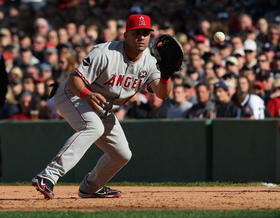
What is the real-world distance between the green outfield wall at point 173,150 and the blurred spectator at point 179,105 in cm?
66

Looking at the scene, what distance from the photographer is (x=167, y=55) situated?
334 inches

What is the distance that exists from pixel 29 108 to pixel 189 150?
2894 millimetres

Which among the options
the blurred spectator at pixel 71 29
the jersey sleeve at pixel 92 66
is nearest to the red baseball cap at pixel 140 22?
the jersey sleeve at pixel 92 66

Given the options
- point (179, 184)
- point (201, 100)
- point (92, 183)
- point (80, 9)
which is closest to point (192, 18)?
point (80, 9)

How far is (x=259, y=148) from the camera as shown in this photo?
476 inches

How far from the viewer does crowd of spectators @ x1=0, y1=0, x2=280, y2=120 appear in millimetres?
12898

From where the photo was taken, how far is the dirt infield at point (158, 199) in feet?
26.5

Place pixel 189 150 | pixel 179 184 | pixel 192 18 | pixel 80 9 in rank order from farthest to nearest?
pixel 80 9 < pixel 192 18 < pixel 189 150 < pixel 179 184

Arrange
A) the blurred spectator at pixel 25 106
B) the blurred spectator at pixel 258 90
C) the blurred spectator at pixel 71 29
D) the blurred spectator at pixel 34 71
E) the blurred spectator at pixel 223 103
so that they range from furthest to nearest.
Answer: the blurred spectator at pixel 71 29 < the blurred spectator at pixel 34 71 < the blurred spectator at pixel 25 106 < the blurred spectator at pixel 258 90 < the blurred spectator at pixel 223 103

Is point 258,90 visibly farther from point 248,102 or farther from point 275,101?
point 248,102

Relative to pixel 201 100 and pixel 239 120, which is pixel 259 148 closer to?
pixel 239 120

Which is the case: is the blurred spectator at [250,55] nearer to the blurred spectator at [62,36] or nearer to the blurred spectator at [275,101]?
the blurred spectator at [275,101]

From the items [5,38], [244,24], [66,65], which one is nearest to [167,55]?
[66,65]

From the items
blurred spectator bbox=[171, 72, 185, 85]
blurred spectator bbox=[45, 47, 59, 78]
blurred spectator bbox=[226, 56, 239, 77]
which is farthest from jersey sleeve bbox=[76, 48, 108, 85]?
blurred spectator bbox=[45, 47, 59, 78]
